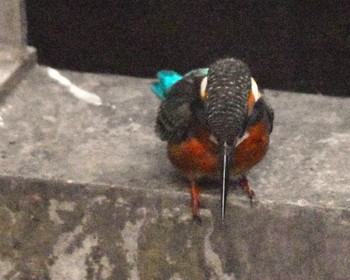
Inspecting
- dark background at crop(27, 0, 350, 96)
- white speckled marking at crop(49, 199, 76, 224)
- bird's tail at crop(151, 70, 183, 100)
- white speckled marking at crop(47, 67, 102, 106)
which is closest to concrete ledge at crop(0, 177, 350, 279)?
white speckled marking at crop(49, 199, 76, 224)

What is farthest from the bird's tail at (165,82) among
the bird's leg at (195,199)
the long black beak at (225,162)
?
the long black beak at (225,162)

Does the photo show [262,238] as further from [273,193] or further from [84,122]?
[84,122]

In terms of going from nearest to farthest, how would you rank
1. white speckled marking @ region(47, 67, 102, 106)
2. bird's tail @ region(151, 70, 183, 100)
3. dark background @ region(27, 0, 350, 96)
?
bird's tail @ region(151, 70, 183, 100)
white speckled marking @ region(47, 67, 102, 106)
dark background @ region(27, 0, 350, 96)

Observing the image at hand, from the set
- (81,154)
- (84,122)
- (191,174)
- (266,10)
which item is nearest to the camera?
(191,174)

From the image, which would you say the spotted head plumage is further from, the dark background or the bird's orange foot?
the dark background

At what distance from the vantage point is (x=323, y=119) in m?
2.05

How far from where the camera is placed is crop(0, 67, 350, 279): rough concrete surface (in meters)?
1.63

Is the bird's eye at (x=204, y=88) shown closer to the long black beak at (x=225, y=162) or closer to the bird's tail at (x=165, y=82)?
the long black beak at (x=225, y=162)

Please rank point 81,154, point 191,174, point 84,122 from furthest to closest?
point 84,122 < point 81,154 < point 191,174

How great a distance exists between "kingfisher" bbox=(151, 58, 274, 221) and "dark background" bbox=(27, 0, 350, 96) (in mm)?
647

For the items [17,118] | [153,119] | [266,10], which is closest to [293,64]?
[266,10]

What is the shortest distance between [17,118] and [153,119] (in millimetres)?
345

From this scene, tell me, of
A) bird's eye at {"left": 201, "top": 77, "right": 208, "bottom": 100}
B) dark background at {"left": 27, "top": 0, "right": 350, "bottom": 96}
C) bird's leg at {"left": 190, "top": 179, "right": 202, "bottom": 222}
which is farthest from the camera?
dark background at {"left": 27, "top": 0, "right": 350, "bottom": 96}

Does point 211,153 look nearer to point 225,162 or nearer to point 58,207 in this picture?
point 225,162
